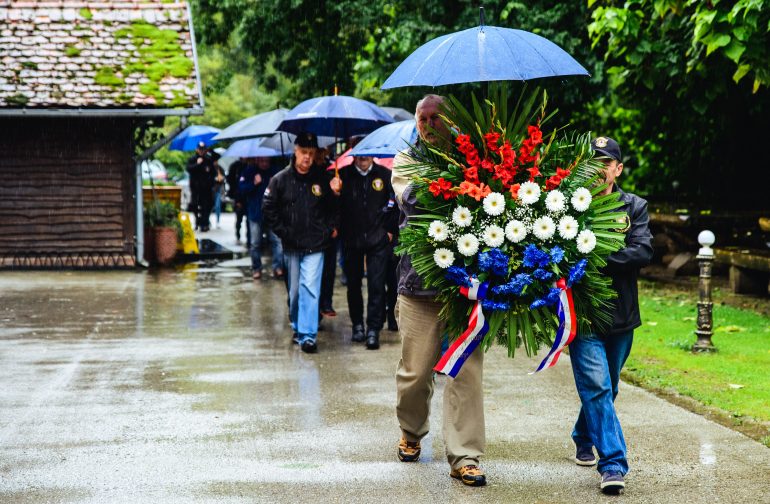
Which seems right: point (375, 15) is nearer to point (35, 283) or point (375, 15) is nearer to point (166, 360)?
point (35, 283)

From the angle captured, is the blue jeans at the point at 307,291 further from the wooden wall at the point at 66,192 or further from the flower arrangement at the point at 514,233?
Answer: the wooden wall at the point at 66,192

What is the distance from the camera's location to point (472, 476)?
5.69 meters

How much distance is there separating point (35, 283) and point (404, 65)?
10.3 metres

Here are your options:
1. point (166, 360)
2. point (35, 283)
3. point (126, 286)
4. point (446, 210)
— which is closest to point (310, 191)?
point (166, 360)

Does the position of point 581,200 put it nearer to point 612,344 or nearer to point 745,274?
point 612,344

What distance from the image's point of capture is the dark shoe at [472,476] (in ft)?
18.7

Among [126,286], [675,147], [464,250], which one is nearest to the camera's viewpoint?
[464,250]

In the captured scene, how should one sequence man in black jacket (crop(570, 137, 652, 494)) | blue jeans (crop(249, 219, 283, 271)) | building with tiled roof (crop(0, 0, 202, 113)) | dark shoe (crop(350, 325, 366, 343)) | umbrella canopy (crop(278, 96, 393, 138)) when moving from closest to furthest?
man in black jacket (crop(570, 137, 652, 494)) < dark shoe (crop(350, 325, 366, 343)) < umbrella canopy (crop(278, 96, 393, 138)) < blue jeans (crop(249, 219, 283, 271)) < building with tiled roof (crop(0, 0, 202, 113))

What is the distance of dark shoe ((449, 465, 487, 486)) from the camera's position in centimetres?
569

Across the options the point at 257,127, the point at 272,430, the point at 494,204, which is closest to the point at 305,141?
the point at 272,430

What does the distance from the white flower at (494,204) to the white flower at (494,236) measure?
0.08 metres

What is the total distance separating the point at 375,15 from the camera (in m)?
20.7

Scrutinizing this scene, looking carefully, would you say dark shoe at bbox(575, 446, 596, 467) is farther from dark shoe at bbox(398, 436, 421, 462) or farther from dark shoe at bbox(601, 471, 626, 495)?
dark shoe at bbox(398, 436, 421, 462)

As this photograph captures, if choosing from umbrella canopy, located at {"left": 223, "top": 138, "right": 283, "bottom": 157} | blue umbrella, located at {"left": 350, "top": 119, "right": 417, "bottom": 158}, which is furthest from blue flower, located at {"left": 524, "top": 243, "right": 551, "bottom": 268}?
umbrella canopy, located at {"left": 223, "top": 138, "right": 283, "bottom": 157}
